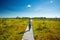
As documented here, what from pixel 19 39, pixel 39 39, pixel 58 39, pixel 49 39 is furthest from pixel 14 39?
pixel 58 39

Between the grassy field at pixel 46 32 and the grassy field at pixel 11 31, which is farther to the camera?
the grassy field at pixel 46 32

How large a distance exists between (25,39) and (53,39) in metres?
1.38

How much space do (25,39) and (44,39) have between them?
1.03 meters

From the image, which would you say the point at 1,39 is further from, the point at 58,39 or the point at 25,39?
the point at 58,39

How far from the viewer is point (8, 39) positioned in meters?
5.88

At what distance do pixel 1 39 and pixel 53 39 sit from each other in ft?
8.02

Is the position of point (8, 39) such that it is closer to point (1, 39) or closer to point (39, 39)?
point (1, 39)

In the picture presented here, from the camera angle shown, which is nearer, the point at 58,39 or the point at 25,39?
the point at 25,39

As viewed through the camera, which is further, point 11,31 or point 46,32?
point 11,31

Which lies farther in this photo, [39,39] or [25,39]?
[39,39]

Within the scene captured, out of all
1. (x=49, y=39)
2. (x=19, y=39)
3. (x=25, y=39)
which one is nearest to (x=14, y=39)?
(x=19, y=39)

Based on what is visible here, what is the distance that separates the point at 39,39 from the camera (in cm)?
612

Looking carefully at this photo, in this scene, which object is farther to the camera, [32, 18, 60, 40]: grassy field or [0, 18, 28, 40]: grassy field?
Result: [32, 18, 60, 40]: grassy field

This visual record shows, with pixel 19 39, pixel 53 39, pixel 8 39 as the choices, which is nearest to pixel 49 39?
pixel 53 39
